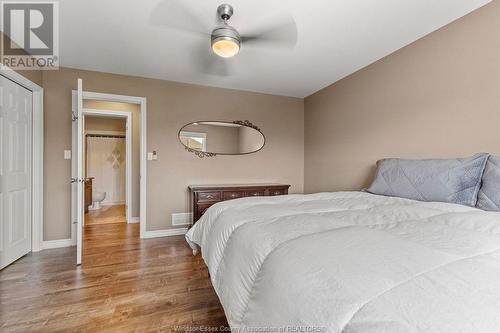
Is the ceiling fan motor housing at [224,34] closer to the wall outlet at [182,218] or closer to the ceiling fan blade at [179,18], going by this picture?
the ceiling fan blade at [179,18]

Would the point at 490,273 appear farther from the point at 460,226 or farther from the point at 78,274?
the point at 78,274

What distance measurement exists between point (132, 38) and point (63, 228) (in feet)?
8.45

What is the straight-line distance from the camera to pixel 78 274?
88.5 inches

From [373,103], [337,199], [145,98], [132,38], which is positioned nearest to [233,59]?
[132,38]

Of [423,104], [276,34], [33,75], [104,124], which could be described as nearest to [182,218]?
[33,75]

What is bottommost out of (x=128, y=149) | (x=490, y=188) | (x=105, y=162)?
(x=490, y=188)

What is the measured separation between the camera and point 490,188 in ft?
5.16

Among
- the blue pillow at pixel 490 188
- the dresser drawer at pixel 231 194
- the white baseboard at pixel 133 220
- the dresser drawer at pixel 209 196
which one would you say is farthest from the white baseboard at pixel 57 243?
the blue pillow at pixel 490 188

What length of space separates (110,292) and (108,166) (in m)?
5.16

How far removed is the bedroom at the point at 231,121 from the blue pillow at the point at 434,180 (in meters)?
0.15

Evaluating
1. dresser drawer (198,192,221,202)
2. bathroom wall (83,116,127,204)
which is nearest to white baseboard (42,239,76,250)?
dresser drawer (198,192,221,202)

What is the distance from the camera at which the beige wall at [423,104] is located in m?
1.84

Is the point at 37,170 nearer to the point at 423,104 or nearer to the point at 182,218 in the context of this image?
the point at 182,218

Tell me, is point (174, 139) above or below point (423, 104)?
below
